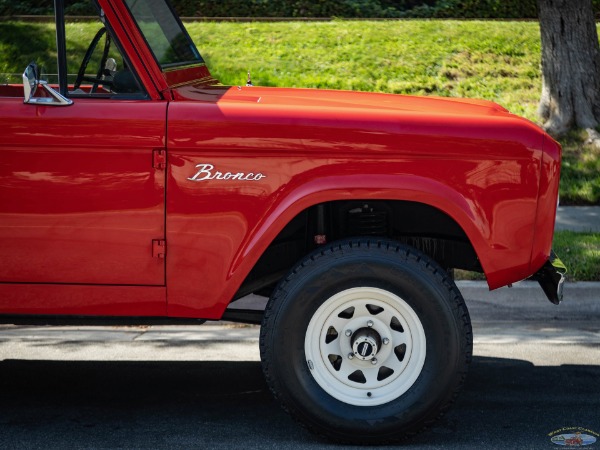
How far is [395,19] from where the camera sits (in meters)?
16.2

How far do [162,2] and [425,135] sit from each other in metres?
1.71

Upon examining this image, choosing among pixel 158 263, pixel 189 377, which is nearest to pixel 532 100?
pixel 189 377

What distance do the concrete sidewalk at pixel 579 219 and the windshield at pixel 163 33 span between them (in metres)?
4.41

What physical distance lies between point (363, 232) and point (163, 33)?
1393 mm

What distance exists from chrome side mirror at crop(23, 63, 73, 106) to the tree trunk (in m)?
7.80

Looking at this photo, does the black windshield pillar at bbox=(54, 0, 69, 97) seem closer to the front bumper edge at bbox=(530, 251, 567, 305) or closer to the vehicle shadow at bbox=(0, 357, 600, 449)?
the vehicle shadow at bbox=(0, 357, 600, 449)

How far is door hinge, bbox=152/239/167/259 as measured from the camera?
4.48 metres

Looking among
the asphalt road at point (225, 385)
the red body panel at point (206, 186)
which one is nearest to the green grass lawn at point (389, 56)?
the asphalt road at point (225, 385)

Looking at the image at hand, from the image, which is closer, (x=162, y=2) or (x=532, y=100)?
(x=162, y=2)

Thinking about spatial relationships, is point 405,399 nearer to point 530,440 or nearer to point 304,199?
point 530,440

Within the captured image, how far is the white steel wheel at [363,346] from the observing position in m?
4.50

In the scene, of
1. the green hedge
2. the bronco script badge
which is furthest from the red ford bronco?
the green hedge

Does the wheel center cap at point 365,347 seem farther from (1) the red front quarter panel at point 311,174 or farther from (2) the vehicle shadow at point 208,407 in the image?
(1) the red front quarter panel at point 311,174

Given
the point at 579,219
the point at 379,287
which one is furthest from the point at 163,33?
the point at 579,219
